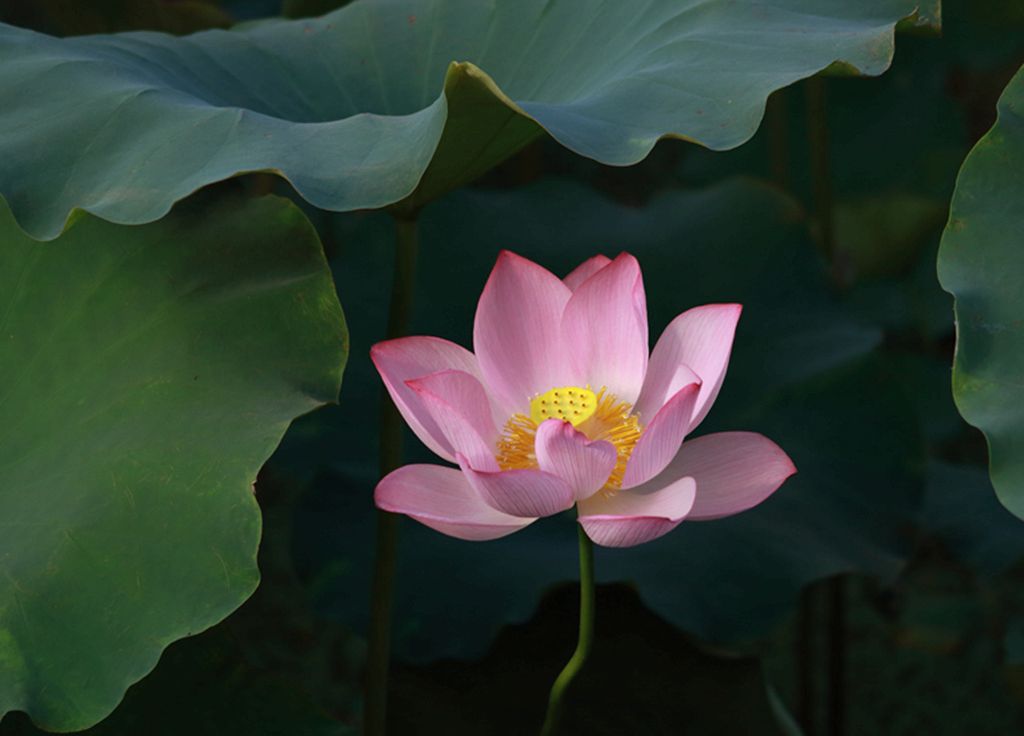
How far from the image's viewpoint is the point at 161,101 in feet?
2.68

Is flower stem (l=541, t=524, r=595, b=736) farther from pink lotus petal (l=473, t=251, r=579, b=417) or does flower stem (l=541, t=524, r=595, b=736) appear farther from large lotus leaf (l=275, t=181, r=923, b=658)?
large lotus leaf (l=275, t=181, r=923, b=658)

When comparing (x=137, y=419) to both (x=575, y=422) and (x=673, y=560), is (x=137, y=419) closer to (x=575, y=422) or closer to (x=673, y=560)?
(x=575, y=422)

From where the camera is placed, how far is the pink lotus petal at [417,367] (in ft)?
2.28

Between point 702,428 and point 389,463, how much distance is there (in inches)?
15.3

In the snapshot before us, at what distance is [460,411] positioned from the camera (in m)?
0.70

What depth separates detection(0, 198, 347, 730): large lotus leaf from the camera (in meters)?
0.74

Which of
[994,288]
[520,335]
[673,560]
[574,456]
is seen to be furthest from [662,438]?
[673,560]

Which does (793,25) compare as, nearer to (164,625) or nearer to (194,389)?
(194,389)

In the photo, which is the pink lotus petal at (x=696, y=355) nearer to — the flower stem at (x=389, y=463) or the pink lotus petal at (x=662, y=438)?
the pink lotus petal at (x=662, y=438)

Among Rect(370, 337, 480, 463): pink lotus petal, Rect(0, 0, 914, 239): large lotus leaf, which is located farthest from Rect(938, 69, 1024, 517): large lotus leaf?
Rect(370, 337, 480, 463): pink lotus petal

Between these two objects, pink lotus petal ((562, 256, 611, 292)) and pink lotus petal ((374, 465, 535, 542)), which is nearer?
pink lotus petal ((374, 465, 535, 542))

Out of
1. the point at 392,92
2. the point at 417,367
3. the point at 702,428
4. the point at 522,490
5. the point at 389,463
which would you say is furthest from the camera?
the point at 702,428

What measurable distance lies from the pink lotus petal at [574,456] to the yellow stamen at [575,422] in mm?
59

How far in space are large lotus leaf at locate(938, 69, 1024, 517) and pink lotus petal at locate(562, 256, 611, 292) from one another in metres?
0.22
